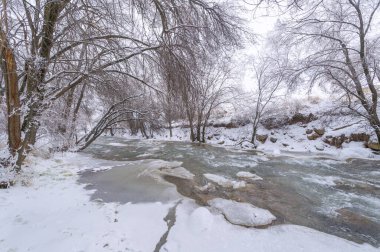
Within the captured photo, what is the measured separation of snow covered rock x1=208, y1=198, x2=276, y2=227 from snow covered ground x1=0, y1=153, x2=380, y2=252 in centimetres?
15

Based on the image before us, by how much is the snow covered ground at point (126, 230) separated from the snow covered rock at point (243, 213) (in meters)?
0.15

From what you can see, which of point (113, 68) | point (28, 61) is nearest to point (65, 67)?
point (113, 68)

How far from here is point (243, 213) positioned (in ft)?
11.2

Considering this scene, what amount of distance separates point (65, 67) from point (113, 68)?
4.14 feet

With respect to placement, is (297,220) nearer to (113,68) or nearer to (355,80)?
Answer: (113,68)

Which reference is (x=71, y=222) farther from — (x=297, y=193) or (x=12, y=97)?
(x=297, y=193)

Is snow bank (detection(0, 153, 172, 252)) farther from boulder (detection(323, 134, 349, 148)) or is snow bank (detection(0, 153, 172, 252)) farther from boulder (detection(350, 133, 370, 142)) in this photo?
boulder (detection(323, 134, 349, 148))

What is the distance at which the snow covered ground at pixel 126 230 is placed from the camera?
94.8 inches

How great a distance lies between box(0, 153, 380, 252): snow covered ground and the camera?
2408mm

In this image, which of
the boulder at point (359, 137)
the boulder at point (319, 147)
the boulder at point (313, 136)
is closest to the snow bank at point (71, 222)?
the boulder at point (319, 147)

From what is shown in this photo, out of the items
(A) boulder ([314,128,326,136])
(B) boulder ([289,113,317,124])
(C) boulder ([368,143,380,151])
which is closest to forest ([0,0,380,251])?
(C) boulder ([368,143,380,151])

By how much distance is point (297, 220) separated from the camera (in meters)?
3.41

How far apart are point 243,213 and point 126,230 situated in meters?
1.78

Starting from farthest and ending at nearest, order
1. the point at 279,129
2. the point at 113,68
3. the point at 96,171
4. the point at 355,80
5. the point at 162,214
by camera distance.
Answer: the point at 279,129 < the point at 355,80 < the point at 96,171 < the point at 113,68 < the point at 162,214
